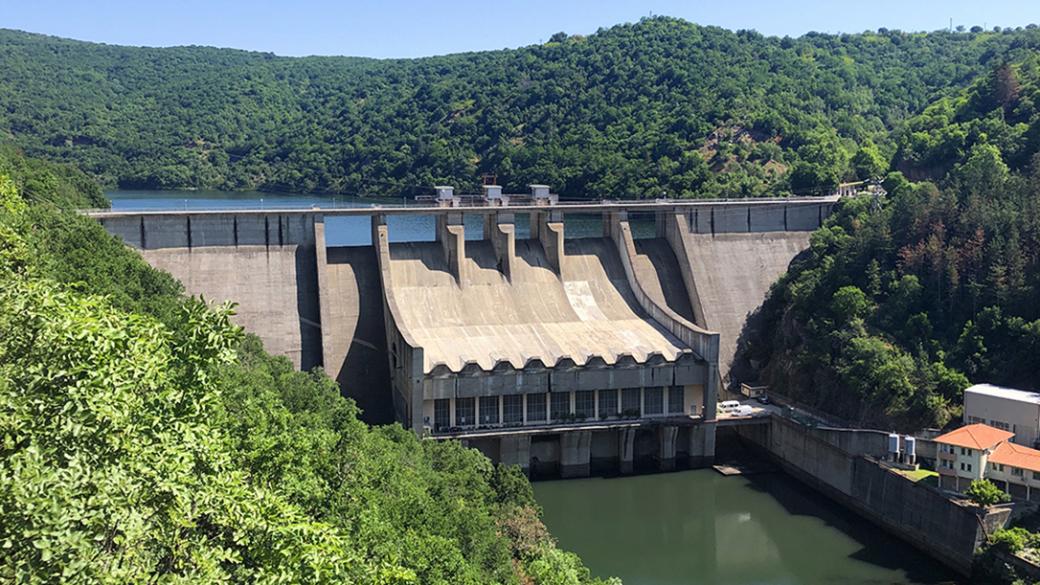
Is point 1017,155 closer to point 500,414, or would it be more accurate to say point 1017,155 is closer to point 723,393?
point 723,393

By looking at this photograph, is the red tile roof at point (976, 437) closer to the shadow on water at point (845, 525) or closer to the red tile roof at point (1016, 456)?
the red tile roof at point (1016, 456)

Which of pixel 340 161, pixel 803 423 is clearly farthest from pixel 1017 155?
pixel 340 161

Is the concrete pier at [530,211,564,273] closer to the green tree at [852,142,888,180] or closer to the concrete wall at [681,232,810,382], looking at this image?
the concrete wall at [681,232,810,382]

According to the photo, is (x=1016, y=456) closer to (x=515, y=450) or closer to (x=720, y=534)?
(x=720, y=534)

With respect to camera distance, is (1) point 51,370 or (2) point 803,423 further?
(2) point 803,423

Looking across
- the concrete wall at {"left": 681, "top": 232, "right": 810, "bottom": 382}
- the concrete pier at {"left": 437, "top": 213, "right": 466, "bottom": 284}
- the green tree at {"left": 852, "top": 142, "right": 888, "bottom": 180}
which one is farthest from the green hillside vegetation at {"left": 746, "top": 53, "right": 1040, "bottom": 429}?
the green tree at {"left": 852, "top": 142, "right": 888, "bottom": 180}

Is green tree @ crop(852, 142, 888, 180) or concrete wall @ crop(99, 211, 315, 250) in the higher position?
green tree @ crop(852, 142, 888, 180)
